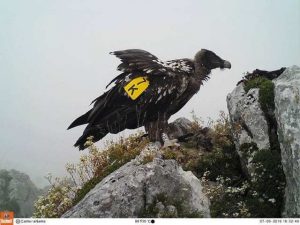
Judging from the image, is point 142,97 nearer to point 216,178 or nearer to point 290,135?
point 216,178

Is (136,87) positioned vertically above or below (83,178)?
above

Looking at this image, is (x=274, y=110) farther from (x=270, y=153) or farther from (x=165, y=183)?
(x=165, y=183)

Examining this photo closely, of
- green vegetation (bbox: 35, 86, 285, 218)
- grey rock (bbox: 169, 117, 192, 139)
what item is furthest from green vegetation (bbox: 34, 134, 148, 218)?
grey rock (bbox: 169, 117, 192, 139)

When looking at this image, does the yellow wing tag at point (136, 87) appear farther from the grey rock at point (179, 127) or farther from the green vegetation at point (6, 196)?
the green vegetation at point (6, 196)

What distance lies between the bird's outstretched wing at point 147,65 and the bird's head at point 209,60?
0.16m

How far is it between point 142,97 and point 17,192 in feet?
7.13

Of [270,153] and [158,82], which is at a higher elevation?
[158,82]

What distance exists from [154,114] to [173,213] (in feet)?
6.05

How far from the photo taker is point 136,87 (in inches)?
265

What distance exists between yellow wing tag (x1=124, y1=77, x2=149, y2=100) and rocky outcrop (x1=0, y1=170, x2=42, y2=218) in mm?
1992

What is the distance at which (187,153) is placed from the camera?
7094mm

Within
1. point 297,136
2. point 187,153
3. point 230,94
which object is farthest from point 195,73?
point 297,136

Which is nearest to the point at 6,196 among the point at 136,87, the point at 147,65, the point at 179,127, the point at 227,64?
the point at 136,87

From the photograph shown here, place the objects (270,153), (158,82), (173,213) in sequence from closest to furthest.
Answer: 1. (173,213)
2. (270,153)
3. (158,82)
